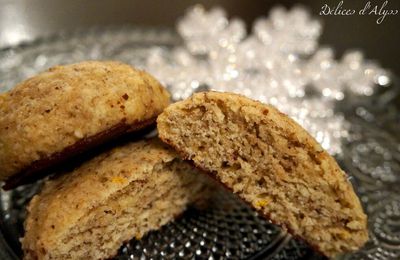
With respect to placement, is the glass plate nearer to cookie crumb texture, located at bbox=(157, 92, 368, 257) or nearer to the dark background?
cookie crumb texture, located at bbox=(157, 92, 368, 257)

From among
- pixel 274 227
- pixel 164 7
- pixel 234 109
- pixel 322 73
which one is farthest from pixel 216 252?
pixel 164 7

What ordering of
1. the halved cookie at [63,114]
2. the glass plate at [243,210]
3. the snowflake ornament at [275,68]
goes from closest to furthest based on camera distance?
the halved cookie at [63,114]
the glass plate at [243,210]
the snowflake ornament at [275,68]

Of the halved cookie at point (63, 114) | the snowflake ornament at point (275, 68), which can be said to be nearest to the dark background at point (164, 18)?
the snowflake ornament at point (275, 68)

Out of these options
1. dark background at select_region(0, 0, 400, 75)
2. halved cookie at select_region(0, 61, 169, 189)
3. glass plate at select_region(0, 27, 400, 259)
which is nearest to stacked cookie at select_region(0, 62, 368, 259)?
halved cookie at select_region(0, 61, 169, 189)

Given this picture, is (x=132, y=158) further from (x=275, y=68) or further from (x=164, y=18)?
(x=164, y=18)

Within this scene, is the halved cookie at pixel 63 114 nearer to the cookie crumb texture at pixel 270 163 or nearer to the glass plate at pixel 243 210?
the cookie crumb texture at pixel 270 163

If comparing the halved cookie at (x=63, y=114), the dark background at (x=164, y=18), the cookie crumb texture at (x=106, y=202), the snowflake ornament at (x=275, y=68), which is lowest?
the cookie crumb texture at (x=106, y=202)
